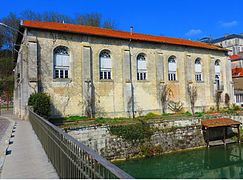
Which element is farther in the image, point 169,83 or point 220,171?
point 169,83

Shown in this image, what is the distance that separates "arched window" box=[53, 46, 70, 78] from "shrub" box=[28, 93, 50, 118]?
369 cm

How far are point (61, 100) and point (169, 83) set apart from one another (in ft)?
39.5

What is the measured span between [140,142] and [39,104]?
25.3ft

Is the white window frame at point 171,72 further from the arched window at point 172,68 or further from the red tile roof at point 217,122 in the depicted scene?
the red tile roof at point 217,122

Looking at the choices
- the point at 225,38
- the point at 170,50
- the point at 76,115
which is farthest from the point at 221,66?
the point at 225,38

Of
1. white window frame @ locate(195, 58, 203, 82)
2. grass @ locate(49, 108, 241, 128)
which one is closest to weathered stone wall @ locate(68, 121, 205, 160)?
grass @ locate(49, 108, 241, 128)

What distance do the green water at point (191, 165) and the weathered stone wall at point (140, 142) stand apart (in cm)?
67

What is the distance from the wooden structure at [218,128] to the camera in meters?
20.1

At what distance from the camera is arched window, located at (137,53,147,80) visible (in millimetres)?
25064

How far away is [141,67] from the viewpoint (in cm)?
2527

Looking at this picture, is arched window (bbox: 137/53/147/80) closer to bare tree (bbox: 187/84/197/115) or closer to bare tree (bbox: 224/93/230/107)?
bare tree (bbox: 187/84/197/115)

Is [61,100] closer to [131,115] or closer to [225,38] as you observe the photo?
[131,115]

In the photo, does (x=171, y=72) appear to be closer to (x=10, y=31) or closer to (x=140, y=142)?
(x=140, y=142)

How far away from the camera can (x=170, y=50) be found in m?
27.1
